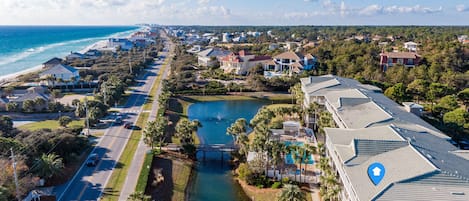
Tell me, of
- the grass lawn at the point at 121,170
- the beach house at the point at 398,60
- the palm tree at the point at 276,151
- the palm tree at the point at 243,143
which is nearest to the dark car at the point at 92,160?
the grass lawn at the point at 121,170

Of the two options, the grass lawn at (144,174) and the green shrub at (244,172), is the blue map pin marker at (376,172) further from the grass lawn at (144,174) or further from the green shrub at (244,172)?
the grass lawn at (144,174)

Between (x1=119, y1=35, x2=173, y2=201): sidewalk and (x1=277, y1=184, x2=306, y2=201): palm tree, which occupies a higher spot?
(x1=277, y1=184, x2=306, y2=201): palm tree

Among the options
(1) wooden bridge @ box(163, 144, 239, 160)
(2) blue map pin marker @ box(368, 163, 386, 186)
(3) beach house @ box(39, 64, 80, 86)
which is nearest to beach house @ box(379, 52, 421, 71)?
(1) wooden bridge @ box(163, 144, 239, 160)

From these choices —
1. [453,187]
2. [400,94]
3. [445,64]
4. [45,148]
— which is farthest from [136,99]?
[445,64]

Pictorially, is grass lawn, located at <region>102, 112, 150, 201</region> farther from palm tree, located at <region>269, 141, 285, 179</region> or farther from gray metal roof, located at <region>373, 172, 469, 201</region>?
gray metal roof, located at <region>373, 172, 469, 201</region>

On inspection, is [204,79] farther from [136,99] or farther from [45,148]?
[45,148]

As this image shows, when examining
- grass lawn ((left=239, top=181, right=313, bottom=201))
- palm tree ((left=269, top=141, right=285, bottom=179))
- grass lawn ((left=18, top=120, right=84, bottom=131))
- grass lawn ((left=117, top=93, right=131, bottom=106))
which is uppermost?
palm tree ((left=269, top=141, right=285, bottom=179))

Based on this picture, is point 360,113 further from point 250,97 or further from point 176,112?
point 250,97
